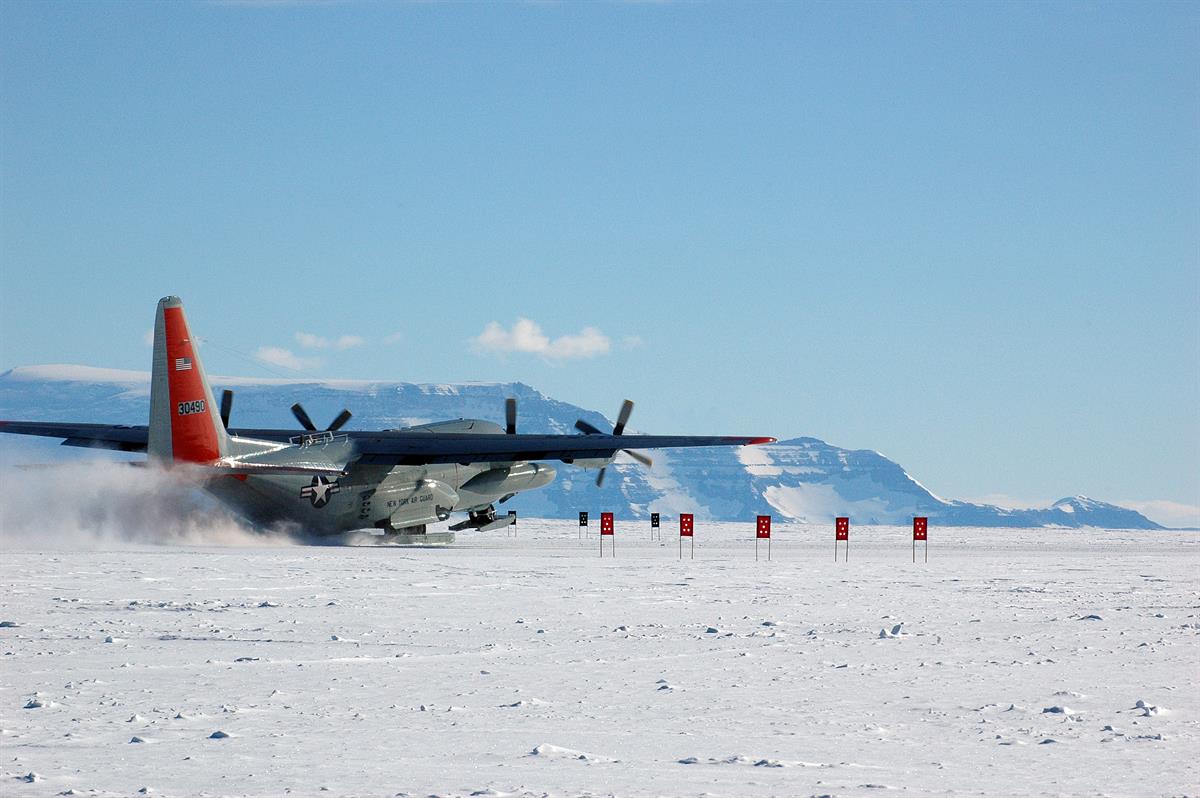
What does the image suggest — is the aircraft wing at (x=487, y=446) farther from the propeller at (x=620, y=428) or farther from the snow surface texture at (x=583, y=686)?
the snow surface texture at (x=583, y=686)

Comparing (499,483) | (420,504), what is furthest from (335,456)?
(499,483)

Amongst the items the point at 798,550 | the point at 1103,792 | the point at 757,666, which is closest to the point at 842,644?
the point at 757,666

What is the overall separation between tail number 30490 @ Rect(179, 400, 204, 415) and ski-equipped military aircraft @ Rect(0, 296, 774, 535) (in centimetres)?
3

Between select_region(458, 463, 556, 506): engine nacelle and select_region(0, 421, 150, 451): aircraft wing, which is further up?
select_region(0, 421, 150, 451): aircraft wing

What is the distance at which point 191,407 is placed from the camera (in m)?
39.0

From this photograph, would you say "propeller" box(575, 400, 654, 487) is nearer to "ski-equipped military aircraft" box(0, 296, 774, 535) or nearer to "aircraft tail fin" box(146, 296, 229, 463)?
"ski-equipped military aircraft" box(0, 296, 774, 535)

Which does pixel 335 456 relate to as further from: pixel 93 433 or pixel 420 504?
pixel 93 433

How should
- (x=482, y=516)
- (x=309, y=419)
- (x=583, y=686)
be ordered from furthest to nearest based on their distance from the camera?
Answer: (x=482, y=516) < (x=309, y=419) < (x=583, y=686)

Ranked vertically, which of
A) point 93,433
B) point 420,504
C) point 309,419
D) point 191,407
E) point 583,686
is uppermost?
point 309,419

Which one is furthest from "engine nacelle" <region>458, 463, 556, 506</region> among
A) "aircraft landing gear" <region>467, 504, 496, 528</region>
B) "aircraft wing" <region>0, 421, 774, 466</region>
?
"aircraft wing" <region>0, 421, 774, 466</region>

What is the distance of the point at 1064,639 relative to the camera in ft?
68.9

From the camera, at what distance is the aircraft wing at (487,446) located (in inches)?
1706

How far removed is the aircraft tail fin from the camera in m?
38.7

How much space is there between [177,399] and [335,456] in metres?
5.62
